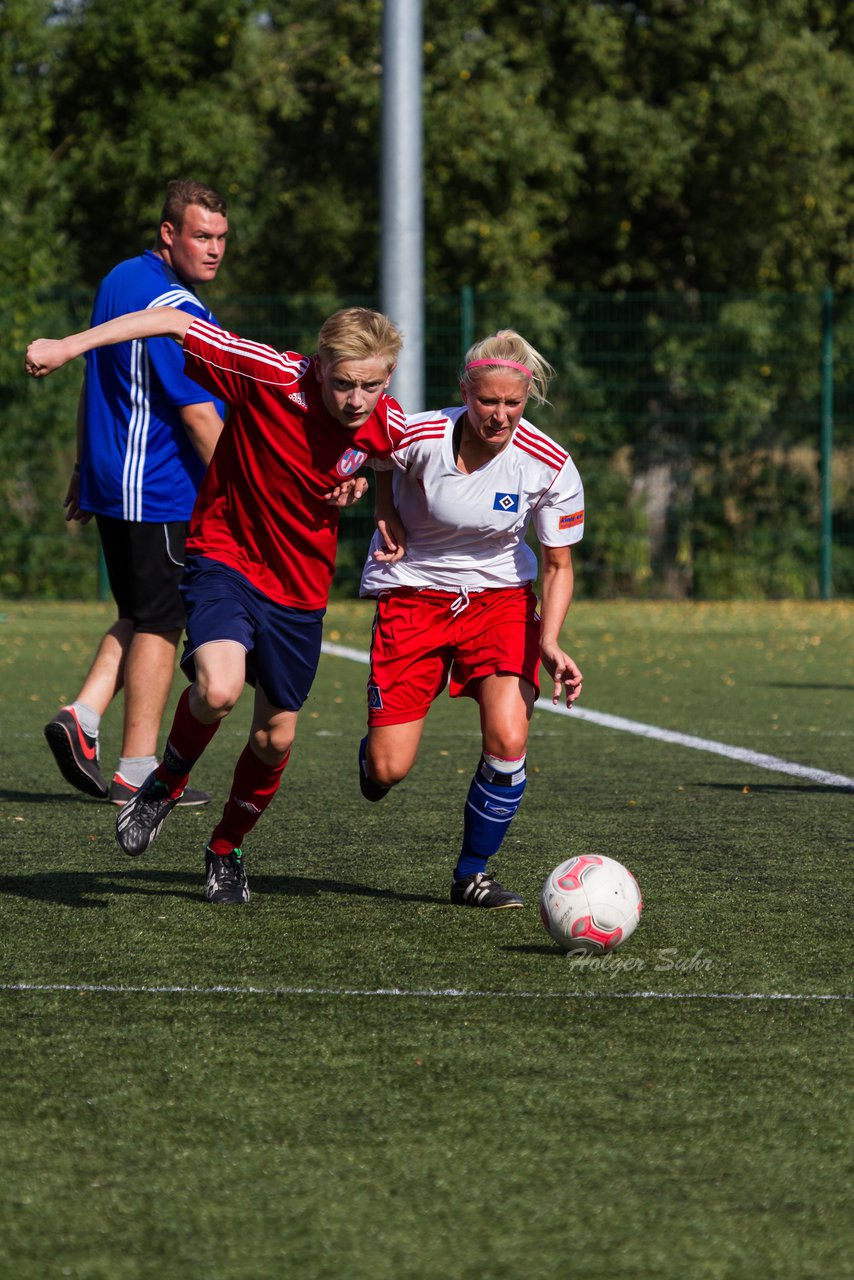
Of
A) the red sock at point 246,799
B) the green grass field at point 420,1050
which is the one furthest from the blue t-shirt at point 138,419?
the red sock at point 246,799

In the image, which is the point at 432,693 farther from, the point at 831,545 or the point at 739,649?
the point at 831,545

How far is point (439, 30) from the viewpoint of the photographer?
2134 cm

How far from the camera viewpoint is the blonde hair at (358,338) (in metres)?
4.68

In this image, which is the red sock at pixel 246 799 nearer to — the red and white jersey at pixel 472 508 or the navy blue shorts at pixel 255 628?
the navy blue shorts at pixel 255 628

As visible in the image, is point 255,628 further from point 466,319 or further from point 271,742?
point 466,319

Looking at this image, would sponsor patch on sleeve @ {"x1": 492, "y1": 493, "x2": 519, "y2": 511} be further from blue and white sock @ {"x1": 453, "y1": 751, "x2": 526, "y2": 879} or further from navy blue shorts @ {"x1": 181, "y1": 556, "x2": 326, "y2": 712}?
blue and white sock @ {"x1": 453, "y1": 751, "x2": 526, "y2": 879}

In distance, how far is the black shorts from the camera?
6543 mm

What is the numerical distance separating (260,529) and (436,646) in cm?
59

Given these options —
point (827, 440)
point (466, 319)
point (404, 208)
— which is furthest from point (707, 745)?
point (827, 440)

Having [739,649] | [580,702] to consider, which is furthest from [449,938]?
[739,649]

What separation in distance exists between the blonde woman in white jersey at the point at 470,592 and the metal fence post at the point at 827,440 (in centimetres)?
1324

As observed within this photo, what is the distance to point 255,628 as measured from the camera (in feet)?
16.1

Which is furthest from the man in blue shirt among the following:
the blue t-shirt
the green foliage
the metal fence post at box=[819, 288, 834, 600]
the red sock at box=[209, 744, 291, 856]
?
the metal fence post at box=[819, 288, 834, 600]

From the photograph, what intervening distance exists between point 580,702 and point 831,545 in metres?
8.51
